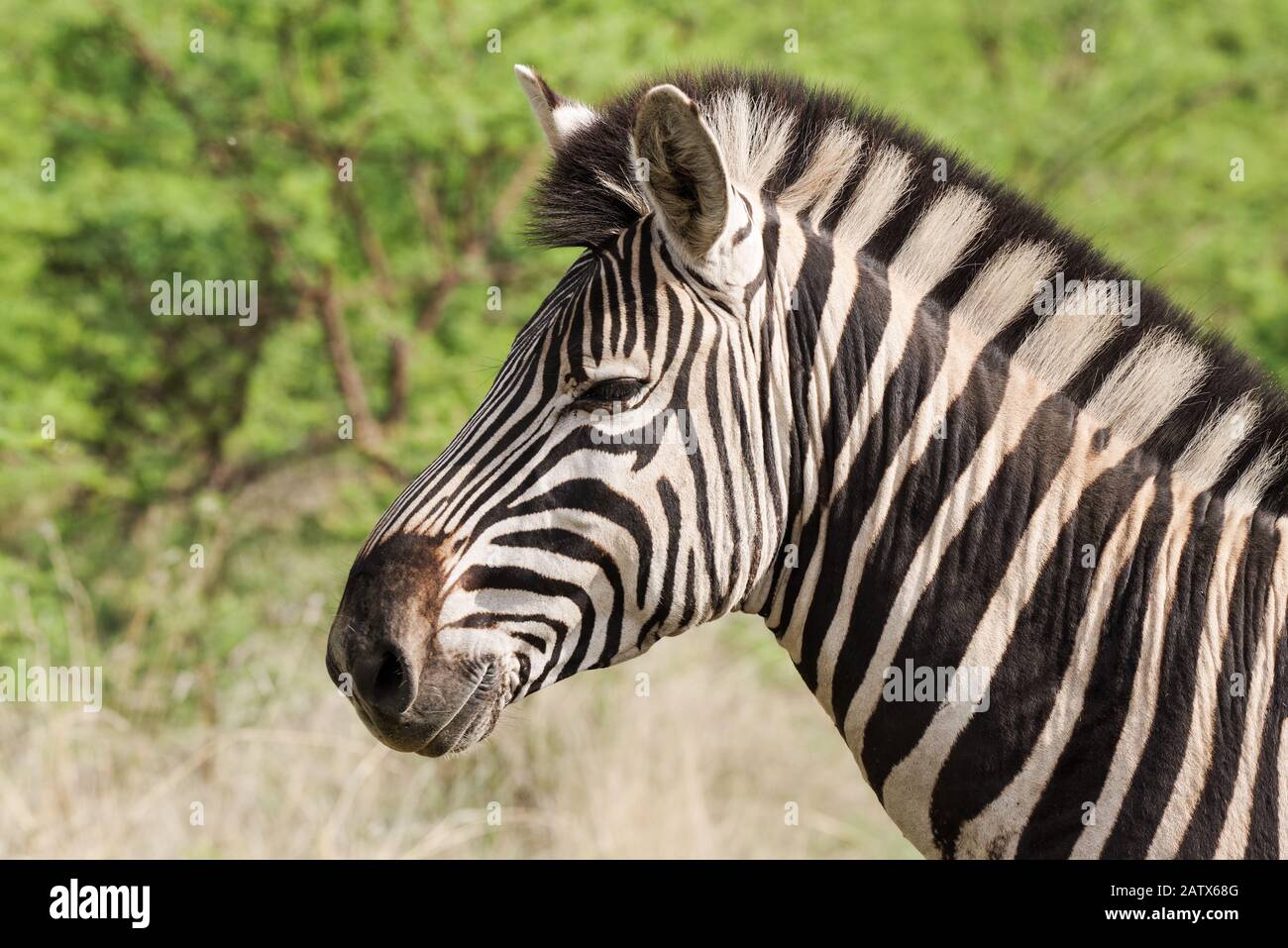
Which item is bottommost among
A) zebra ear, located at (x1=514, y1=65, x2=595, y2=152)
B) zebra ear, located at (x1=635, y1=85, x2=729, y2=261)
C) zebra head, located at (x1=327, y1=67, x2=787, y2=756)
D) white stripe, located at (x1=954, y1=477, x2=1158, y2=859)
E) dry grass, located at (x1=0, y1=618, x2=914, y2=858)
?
dry grass, located at (x1=0, y1=618, x2=914, y2=858)

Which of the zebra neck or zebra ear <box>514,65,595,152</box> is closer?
the zebra neck

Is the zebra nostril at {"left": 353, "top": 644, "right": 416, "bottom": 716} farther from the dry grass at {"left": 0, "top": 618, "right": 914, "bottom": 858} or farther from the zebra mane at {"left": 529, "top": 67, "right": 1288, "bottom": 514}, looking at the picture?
the dry grass at {"left": 0, "top": 618, "right": 914, "bottom": 858}

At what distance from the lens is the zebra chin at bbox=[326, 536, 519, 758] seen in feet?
8.46

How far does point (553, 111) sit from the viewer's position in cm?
312

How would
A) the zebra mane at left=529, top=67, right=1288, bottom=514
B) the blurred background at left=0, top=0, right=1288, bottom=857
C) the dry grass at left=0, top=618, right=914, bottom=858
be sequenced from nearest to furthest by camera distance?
the zebra mane at left=529, top=67, right=1288, bottom=514, the dry grass at left=0, top=618, right=914, bottom=858, the blurred background at left=0, top=0, right=1288, bottom=857

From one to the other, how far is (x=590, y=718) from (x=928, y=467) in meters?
5.70

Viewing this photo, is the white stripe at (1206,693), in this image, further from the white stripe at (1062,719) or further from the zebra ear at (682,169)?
the zebra ear at (682,169)

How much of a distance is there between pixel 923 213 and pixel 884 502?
0.74m

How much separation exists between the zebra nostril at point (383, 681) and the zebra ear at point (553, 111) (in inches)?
53.6

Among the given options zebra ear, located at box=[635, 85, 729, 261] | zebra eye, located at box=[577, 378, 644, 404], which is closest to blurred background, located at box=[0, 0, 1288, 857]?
zebra eye, located at box=[577, 378, 644, 404]

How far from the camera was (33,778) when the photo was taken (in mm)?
6922

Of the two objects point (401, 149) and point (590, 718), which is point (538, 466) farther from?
point (401, 149)

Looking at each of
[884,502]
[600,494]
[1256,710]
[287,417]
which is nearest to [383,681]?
[600,494]

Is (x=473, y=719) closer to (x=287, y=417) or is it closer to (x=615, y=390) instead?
(x=615, y=390)
